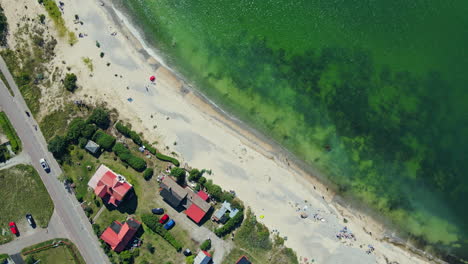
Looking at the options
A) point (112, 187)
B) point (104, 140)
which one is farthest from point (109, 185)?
point (104, 140)

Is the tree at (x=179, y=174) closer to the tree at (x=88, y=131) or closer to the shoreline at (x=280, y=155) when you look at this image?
the shoreline at (x=280, y=155)

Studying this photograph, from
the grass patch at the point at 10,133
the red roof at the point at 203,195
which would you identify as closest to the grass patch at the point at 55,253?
the grass patch at the point at 10,133

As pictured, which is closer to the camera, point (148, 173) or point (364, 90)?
point (148, 173)

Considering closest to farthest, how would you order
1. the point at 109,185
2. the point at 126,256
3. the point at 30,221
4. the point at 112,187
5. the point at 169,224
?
1. the point at 112,187
2. the point at 109,185
3. the point at 126,256
4. the point at 169,224
5. the point at 30,221

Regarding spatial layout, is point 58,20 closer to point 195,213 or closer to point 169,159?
point 169,159

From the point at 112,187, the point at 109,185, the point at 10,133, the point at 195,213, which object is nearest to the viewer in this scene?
the point at 112,187

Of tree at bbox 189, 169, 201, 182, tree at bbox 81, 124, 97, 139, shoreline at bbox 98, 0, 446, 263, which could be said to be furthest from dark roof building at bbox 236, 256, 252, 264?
tree at bbox 81, 124, 97, 139
